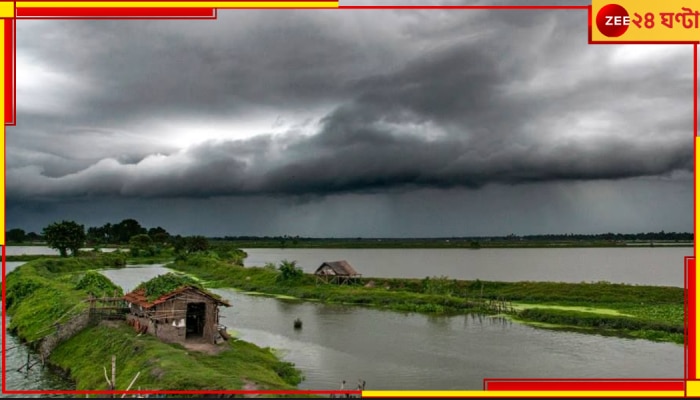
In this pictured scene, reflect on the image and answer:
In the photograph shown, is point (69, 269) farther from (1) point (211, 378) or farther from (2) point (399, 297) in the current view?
(1) point (211, 378)

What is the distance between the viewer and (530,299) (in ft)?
192

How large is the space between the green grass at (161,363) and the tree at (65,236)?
7925cm

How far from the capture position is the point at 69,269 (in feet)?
290

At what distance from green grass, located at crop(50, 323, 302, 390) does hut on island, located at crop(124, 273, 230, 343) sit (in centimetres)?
84

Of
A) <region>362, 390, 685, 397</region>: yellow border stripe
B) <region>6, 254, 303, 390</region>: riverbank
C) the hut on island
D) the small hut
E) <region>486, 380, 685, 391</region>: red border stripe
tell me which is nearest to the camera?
<region>362, 390, 685, 397</region>: yellow border stripe

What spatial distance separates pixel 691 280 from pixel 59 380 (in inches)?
1178

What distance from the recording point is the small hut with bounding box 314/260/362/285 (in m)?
69.6

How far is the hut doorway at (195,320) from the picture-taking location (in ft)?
111

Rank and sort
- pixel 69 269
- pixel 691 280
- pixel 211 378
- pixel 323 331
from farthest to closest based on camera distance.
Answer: pixel 69 269 → pixel 323 331 → pixel 211 378 → pixel 691 280

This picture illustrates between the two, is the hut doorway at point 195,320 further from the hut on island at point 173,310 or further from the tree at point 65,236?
the tree at point 65,236

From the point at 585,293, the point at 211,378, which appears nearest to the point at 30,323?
the point at 211,378

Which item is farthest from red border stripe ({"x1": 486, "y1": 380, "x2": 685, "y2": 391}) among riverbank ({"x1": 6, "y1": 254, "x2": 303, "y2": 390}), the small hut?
the small hut

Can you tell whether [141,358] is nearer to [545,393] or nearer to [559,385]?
[559,385]

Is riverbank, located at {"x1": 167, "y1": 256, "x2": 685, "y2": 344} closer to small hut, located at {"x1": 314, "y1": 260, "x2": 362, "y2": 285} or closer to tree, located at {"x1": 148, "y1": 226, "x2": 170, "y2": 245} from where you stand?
small hut, located at {"x1": 314, "y1": 260, "x2": 362, "y2": 285}
